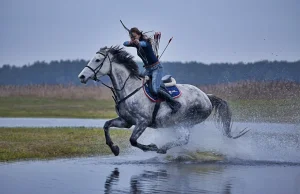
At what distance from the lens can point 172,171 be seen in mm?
16844

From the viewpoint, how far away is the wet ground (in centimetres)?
1402

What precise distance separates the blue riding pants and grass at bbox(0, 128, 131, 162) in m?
3.50

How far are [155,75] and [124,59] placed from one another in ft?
3.24

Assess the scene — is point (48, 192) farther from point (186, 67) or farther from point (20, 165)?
point (186, 67)

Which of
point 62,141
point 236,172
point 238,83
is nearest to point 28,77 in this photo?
point 238,83

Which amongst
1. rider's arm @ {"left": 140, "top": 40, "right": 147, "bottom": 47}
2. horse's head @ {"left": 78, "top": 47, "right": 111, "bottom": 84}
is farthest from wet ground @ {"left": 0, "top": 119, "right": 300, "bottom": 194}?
rider's arm @ {"left": 140, "top": 40, "right": 147, "bottom": 47}

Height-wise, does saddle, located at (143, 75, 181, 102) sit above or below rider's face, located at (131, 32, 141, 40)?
below

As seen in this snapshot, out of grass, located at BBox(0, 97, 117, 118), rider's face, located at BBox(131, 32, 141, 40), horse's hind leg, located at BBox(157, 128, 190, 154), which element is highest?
rider's face, located at BBox(131, 32, 141, 40)

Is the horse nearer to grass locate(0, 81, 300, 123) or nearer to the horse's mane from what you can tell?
the horse's mane

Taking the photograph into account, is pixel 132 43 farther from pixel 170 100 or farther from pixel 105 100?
pixel 105 100

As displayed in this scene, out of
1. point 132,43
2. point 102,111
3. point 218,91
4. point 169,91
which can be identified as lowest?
point 102,111

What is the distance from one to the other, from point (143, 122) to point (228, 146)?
12.1ft

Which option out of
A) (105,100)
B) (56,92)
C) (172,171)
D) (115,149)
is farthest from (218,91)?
(172,171)

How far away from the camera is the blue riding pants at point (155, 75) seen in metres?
18.7
